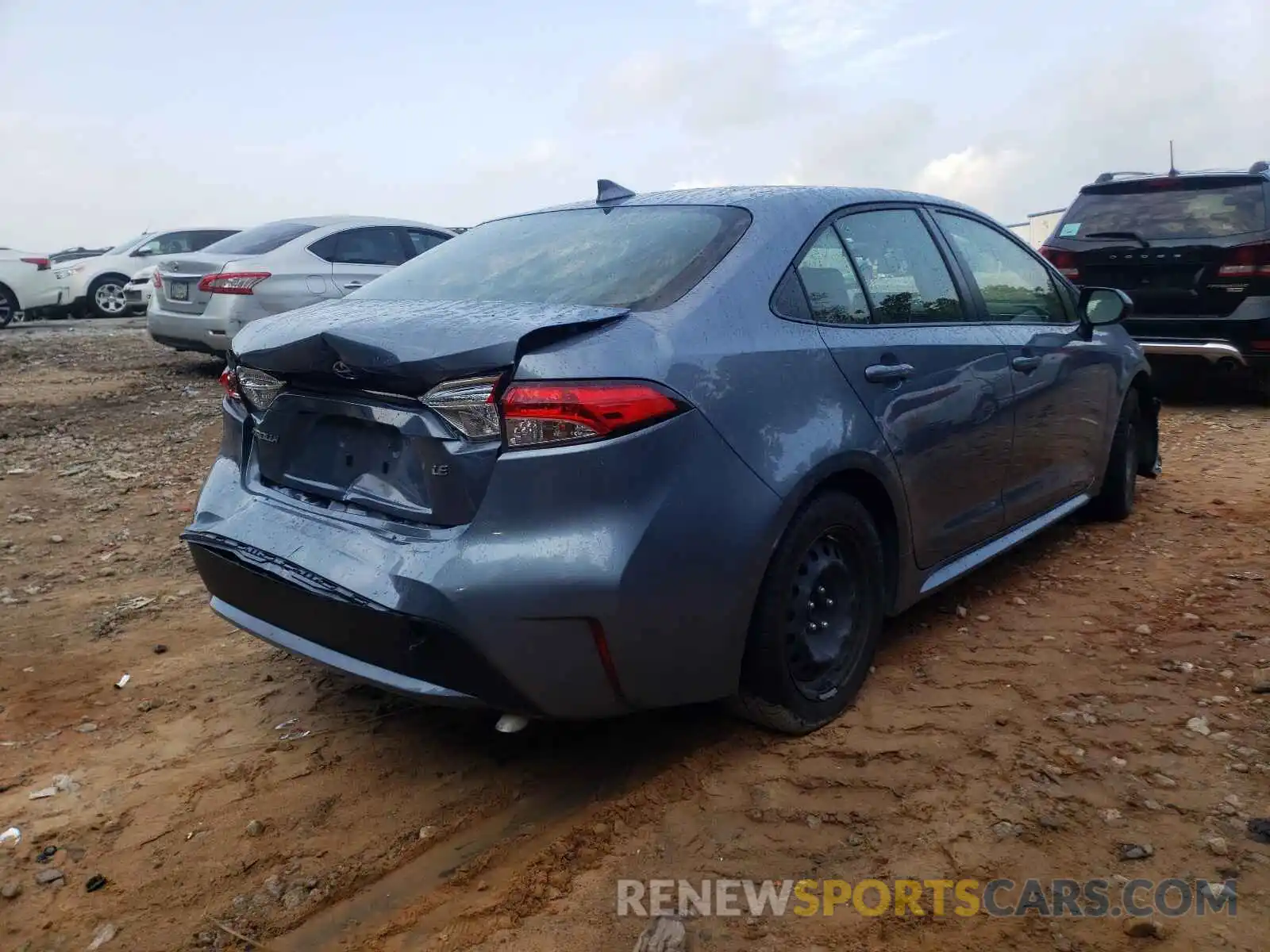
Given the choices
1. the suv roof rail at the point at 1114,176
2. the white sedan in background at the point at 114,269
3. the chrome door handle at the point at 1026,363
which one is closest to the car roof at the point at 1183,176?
the suv roof rail at the point at 1114,176

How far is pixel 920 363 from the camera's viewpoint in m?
3.28

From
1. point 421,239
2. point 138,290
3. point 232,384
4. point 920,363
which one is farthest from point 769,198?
point 138,290

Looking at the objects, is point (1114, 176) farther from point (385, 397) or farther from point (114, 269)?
point (114, 269)

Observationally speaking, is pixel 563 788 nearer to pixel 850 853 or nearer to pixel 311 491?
pixel 850 853

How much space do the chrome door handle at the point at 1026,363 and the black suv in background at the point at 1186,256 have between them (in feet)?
13.5

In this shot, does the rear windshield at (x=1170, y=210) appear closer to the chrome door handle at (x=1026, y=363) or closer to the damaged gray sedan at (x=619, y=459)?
the chrome door handle at (x=1026, y=363)

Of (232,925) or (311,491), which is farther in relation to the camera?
(311,491)

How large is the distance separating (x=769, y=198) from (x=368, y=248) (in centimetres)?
727

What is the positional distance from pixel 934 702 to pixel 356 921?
1820mm

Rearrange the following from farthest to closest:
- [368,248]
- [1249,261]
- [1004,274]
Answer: [368,248]
[1249,261]
[1004,274]

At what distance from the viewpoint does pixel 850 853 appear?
2.46m

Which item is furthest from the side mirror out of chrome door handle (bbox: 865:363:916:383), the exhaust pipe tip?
the exhaust pipe tip

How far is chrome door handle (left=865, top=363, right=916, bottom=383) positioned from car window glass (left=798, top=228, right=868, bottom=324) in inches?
6.2

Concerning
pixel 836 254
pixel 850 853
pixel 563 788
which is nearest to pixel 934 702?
pixel 850 853
